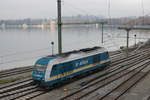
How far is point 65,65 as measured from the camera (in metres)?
20.3

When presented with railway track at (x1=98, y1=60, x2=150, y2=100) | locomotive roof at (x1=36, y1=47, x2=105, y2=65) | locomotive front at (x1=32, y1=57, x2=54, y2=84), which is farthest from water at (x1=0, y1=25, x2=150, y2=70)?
locomotive front at (x1=32, y1=57, x2=54, y2=84)

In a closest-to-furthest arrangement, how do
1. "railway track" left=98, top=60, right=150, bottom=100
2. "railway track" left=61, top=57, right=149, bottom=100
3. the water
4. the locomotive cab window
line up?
"railway track" left=61, top=57, right=149, bottom=100 < "railway track" left=98, top=60, right=150, bottom=100 < the locomotive cab window < the water

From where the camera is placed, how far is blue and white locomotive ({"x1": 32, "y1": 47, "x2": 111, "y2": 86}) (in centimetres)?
1838

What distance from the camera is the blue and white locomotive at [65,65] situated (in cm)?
1838

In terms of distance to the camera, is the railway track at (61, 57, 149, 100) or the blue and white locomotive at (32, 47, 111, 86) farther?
the blue and white locomotive at (32, 47, 111, 86)

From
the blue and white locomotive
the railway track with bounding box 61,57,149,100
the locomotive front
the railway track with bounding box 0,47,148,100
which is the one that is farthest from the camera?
the blue and white locomotive

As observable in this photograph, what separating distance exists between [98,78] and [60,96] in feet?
24.7

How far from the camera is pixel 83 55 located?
23.2 metres

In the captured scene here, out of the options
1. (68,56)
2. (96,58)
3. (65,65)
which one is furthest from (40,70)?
(96,58)

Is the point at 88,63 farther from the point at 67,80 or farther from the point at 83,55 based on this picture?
the point at 67,80

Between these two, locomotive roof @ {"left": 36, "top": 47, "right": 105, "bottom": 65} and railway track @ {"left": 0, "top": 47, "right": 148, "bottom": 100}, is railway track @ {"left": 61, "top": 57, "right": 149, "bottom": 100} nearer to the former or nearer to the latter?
railway track @ {"left": 0, "top": 47, "right": 148, "bottom": 100}

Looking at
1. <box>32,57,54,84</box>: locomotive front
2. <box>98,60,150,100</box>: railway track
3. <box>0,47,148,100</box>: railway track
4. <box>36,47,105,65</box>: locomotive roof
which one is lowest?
<box>98,60,150,100</box>: railway track

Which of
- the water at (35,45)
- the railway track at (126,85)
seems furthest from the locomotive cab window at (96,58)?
the water at (35,45)

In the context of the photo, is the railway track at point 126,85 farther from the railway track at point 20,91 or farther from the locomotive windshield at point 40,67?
the railway track at point 20,91
